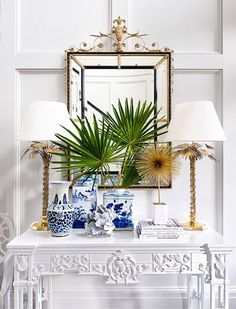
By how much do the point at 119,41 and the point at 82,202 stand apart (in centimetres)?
109

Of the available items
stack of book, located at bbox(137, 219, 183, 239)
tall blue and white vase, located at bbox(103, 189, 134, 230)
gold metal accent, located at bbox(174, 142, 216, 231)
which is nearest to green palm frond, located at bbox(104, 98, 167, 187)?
tall blue and white vase, located at bbox(103, 189, 134, 230)

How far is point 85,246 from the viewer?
5.89 feet

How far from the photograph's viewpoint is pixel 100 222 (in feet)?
6.19

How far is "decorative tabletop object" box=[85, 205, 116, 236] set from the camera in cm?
189

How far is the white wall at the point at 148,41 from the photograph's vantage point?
2387 mm

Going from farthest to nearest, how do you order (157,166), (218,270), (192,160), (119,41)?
(119,41) → (192,160) → (157,166) → (218,270)

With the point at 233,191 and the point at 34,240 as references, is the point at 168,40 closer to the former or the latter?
the point at 233,191

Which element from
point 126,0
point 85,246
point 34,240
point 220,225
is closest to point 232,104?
point 220,225

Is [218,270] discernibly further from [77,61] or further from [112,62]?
[77,61]

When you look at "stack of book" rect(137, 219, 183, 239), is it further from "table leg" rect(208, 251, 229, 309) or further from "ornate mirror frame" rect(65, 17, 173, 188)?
"ornate mirror frame" rect(65, 17, 173, 188)

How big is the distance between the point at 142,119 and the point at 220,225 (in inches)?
36.3

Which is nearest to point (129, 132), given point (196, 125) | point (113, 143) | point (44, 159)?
point (113, 143)

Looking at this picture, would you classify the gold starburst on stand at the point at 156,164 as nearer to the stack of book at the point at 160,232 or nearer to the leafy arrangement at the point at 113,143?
the leafy arrangement at the point at 113,143

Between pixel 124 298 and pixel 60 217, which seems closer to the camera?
pixel 60 217
